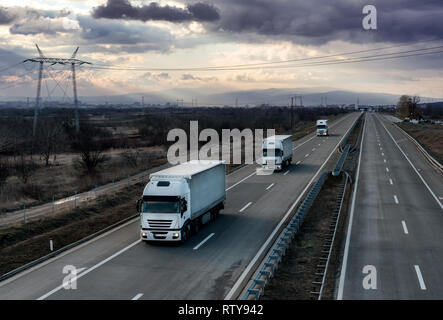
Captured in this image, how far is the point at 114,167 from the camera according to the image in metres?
55.2

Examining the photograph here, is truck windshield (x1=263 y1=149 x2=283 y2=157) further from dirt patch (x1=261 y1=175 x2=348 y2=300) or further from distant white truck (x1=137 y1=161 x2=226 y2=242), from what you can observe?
distant white truck (x1=137 y1=161 x2=226 y2=242)

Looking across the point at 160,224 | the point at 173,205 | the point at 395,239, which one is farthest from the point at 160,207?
the point at 395,239

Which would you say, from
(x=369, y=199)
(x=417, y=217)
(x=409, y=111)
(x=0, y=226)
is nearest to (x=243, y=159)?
(x=369, y=199)

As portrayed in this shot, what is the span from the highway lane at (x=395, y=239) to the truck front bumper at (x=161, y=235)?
7.63 m

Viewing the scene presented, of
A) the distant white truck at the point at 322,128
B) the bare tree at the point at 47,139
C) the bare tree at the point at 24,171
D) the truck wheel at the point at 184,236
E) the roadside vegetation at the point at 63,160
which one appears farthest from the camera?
the distant white truck at the point at 322,128

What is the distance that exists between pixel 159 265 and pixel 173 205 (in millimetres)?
3174

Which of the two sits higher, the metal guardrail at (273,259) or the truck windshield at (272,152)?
the truck windshield at (272,152)

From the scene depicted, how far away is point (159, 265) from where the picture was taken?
58.4ft

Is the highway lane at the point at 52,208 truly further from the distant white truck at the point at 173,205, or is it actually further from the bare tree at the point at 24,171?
the bare tree at the point at 24,171

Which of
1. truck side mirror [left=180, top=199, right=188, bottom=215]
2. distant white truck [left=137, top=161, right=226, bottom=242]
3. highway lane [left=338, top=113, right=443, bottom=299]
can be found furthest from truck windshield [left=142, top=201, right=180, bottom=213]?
highway lane [left=338, top=113, right=443, bottom=299]

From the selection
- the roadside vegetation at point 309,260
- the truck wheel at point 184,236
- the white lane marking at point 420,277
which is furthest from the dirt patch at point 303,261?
the truck wheel at point 184,236

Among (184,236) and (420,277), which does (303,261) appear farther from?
(184,236)

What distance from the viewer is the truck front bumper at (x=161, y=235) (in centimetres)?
2006

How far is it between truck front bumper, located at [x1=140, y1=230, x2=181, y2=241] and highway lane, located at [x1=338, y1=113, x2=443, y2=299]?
763 centimetres
